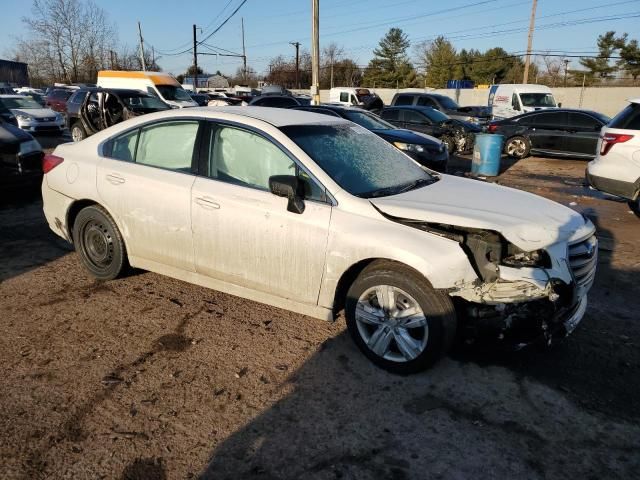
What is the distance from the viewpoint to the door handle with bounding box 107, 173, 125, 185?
428cm

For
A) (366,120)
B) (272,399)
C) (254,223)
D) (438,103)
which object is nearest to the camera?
(272,399)

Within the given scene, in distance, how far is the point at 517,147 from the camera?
1498cm

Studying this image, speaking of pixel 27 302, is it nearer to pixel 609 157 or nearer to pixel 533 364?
pixel 533 364

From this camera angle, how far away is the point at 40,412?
2.87 meters

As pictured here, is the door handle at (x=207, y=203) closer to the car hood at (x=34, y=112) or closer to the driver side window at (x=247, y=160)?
the driver side window at (x=247, y=160)

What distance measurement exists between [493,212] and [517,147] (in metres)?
12.9

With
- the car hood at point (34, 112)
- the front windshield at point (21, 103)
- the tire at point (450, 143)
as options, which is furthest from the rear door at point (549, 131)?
the front windshield at point (21, 103)

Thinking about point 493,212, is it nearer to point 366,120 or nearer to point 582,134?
point 366,120

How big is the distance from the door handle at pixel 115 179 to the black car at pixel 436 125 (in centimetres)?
1161

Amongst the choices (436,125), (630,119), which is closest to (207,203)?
(630,119)

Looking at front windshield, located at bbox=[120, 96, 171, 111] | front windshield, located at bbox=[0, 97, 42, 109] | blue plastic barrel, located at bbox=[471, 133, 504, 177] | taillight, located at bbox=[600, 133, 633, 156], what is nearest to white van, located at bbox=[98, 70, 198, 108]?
front windshield, located at bbox=[0, 97, 42, 109]

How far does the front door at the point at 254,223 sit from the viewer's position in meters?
3.41

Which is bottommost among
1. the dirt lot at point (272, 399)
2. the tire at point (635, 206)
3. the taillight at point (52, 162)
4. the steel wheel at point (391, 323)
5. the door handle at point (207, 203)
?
the dirt lot at point (272, 399)

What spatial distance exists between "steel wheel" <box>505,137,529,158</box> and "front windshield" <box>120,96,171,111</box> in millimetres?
10649
